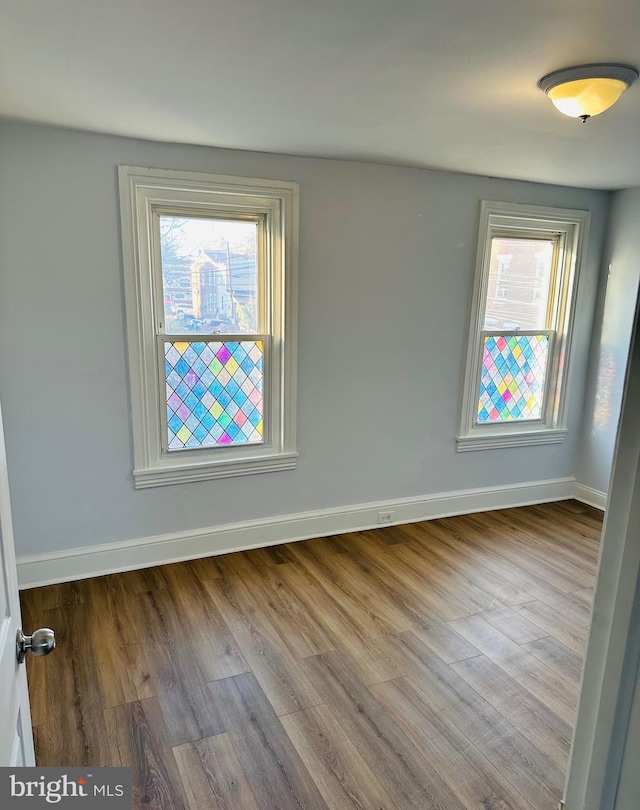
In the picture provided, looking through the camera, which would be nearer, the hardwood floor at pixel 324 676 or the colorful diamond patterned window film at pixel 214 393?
the hardwood floor at pixel 324 676

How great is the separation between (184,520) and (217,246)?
1.66 meters

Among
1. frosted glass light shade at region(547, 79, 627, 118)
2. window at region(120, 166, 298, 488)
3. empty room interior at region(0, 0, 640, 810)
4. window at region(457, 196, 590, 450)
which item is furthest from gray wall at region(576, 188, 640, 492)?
window at region(120, 166, 298, 488)

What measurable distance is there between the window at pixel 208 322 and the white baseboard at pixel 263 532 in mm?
389

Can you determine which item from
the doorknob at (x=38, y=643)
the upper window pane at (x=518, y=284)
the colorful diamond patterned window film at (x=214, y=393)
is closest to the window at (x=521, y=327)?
the upper window pane at (x=518, y=284)

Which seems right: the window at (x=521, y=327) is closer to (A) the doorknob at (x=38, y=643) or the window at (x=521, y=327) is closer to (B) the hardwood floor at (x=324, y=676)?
(B) the hardwood floor at (x=324, y=676)

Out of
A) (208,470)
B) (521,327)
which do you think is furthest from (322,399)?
(521,327)

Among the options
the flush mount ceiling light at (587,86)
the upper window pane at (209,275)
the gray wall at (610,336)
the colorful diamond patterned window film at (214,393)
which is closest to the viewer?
the flush mount ceiling light at (587,86)

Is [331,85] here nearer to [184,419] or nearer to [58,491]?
→ [184,419]

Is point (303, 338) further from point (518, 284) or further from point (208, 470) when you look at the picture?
point (518, 284)

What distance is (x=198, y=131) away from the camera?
2.59m

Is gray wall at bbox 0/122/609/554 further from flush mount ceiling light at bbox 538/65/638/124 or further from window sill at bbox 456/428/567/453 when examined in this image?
flush mount ceiling light at bbox 538/65/638/124

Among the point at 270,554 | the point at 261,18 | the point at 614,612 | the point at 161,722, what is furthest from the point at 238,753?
the point at 261,18

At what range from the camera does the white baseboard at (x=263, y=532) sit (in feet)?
9.81

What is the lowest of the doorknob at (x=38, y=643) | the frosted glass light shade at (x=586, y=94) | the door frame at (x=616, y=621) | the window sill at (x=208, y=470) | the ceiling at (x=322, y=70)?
the window sill at (x=208, y=470)
